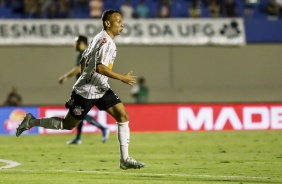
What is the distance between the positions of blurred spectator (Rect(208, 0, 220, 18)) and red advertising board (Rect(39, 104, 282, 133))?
6418 mm

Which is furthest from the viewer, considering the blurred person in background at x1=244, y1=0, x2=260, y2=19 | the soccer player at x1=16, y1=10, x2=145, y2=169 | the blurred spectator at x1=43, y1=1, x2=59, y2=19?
the blurred person in background at x1=244, y1=0, x2=260, y2=19

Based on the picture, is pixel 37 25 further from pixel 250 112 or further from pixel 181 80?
pixel 250 112

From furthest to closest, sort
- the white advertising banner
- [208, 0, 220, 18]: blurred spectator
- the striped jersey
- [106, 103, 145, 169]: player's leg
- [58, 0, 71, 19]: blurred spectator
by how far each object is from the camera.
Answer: [208, 0, 220, 18]: blurred spectator
[58, 0, 71, 19]: blurred spectator
the white advertising banner
[106, 103, 145, 169]: player's leg
the striped jersey

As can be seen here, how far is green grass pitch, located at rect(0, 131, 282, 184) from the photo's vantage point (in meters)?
11.4

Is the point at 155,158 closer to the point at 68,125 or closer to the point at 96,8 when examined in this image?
the point at 68,125

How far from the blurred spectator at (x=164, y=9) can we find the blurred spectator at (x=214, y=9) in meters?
1.45

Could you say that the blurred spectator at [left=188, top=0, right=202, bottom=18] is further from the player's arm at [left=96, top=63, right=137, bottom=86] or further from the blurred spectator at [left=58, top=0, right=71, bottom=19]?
the player's arm at [left=96, top=63, right=137, bottom=86]

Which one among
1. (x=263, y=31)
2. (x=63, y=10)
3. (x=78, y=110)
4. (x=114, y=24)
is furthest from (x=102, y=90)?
(x=263, y=31)

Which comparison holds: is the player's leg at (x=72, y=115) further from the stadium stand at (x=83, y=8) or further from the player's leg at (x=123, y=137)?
the stadium stand at (x=83, y=8)

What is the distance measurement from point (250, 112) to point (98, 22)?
24.0ft

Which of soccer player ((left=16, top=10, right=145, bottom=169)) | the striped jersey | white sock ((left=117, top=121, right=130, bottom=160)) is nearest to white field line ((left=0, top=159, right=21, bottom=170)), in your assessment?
soccer player ((left=16, top=10, right=145, bottom=169))

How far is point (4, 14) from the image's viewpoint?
2948 centimetres

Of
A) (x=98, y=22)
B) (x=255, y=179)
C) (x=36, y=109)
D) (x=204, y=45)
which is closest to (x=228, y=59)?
(x=204, y=45)

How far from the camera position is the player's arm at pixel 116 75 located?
37.6 feet
